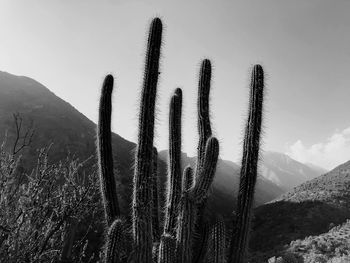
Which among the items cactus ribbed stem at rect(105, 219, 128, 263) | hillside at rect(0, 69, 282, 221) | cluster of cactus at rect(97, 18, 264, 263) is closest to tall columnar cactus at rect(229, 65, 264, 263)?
cluster of cactus at rect(97, 18, 264, 263)

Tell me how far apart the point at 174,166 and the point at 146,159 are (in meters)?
1.10

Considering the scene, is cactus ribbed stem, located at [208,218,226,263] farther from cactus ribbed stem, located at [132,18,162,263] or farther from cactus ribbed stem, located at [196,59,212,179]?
cactus ribbed stem, located at [196,59,212,179]

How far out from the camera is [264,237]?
25078mm

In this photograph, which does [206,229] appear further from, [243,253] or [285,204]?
[285,204]

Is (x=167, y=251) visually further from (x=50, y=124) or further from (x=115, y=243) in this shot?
(x=50, y=124)

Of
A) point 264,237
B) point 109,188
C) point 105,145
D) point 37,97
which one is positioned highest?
point 37,97

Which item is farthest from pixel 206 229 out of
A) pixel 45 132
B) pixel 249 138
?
pixel 45 132

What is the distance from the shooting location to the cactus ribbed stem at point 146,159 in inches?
191

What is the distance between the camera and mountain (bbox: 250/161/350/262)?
2333 centimetres

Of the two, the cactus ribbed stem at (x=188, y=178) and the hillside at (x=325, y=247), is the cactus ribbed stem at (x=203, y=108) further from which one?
the hillside at (x=325, y=247)

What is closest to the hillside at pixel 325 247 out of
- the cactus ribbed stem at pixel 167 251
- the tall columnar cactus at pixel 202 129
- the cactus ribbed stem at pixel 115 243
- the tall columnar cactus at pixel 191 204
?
the tall columnar cactus at pixel 202 129

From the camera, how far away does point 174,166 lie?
20.2ft

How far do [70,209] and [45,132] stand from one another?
1453 inches

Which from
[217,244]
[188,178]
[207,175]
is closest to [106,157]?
[188,178]
